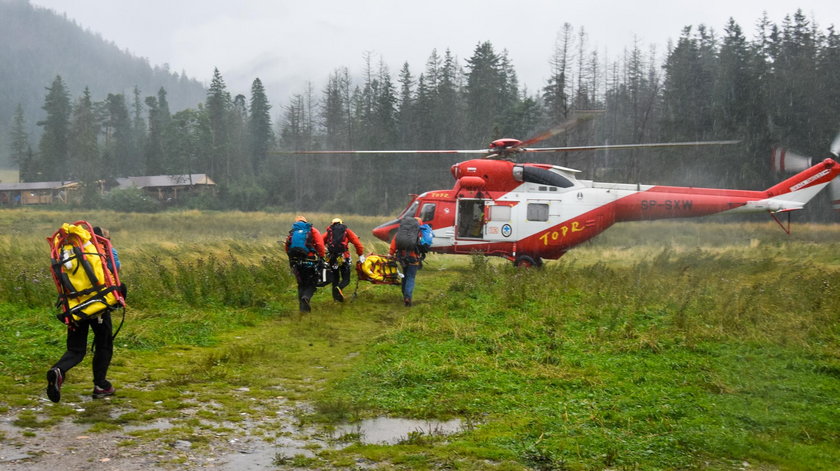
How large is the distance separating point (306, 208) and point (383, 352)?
54284 mm

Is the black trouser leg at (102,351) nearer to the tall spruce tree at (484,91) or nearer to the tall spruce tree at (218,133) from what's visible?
the tall spruce tree at (484,91)

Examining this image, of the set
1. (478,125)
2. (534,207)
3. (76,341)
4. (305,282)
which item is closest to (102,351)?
(76,341)

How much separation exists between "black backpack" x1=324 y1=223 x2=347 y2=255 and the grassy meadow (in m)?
1.07

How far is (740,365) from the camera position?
7289mm

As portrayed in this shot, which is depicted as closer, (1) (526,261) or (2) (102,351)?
(2) (102,351)

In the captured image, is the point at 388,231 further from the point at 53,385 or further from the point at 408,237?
the point at 53,385

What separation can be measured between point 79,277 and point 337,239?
6.67 metres

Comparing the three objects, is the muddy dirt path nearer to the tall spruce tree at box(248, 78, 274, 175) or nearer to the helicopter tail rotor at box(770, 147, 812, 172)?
the helicopter tail rotor at box(770, 147, 812, 172)

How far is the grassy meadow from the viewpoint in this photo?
4969 millimetres

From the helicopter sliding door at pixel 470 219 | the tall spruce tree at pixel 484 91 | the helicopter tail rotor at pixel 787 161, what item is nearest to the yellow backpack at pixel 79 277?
the helicopter sliding door at pixel 470 219

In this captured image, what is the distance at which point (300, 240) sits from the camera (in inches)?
443

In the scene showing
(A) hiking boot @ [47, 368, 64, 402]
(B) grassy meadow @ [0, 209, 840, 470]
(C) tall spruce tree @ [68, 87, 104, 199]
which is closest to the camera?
(B) grassy meadow @ [0, 209, 840, 470]

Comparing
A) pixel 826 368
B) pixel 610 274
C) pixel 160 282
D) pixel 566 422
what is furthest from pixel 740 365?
pixel 160 282

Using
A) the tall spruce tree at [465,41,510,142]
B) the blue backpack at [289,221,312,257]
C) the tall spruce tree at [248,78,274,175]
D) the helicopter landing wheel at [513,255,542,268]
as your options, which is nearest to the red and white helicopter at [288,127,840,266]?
the helicopter landing wheel at [513,255,542,268]
